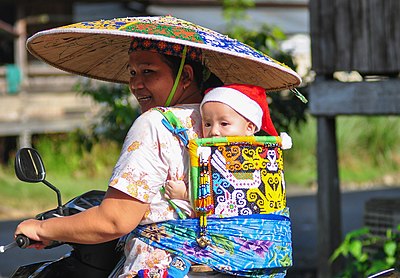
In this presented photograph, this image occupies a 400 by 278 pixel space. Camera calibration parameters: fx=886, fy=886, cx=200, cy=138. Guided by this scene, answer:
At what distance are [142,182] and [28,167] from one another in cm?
55

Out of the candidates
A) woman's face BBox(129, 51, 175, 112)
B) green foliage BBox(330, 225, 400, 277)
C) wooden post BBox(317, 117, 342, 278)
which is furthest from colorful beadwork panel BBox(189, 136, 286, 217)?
wooden post BBox(317, 117, 342, 278)

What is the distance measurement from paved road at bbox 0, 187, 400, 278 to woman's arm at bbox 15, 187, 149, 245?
4.40m

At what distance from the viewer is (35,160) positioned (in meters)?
3.28

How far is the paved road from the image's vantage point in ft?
27.3

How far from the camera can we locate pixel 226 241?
300 cm

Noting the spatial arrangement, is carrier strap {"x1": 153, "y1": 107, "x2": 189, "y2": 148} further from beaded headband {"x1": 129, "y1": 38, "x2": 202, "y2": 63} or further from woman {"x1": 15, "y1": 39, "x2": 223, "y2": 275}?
Result: beaded headband {"x1": 129, "y1": 38, "x2": 202, "y2": 63}

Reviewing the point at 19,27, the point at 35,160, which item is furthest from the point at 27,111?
the point at 35,160

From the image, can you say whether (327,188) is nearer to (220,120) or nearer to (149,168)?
(220,120)

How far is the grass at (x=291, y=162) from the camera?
12523mm

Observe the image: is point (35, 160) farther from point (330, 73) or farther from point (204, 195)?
point (330, 73)

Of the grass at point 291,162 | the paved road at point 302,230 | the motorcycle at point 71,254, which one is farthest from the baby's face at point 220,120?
the grass at point 291,162

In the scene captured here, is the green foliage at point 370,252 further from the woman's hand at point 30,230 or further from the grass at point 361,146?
the grass at point 361,146

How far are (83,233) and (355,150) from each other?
13896 millimetres

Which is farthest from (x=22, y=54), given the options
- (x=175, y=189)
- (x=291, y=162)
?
(x=175, y=189)
